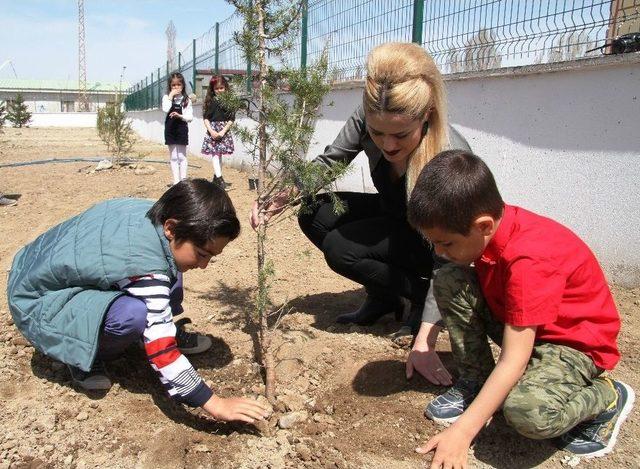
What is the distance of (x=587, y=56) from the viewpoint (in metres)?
3.49

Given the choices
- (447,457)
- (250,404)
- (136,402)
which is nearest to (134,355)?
(136,402)

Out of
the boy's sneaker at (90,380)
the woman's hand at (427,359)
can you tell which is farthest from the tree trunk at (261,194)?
the boy's sneaker at (90,380)

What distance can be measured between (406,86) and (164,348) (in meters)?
1.29

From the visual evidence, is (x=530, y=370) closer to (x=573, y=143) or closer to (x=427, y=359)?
(x=427, y=359)

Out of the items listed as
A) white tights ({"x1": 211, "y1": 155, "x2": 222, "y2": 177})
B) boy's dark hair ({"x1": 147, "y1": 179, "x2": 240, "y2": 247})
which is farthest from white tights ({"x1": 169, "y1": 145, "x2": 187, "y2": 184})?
boy's dark hair ({"x1": 147, "y1": 179, "x2": 240, "y2": 247})

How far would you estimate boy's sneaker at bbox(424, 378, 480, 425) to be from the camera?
6.75 feet

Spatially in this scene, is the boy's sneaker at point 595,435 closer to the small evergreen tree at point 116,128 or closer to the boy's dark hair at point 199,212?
the boy's dark hair at point 199,212

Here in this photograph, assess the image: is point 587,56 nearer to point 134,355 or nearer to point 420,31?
point 420,31

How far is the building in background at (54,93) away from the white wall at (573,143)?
54.9 metres

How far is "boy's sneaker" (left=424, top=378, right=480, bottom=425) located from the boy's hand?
0.32m

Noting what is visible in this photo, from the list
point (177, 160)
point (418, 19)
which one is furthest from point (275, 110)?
point (177, 160)

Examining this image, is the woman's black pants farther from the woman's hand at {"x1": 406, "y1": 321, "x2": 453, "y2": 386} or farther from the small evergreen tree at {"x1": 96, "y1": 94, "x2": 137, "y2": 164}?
the small evergreen tree at {"x1": 96, "y1": 94, "x2": 137, "y2": 164}

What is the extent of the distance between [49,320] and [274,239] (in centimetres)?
278

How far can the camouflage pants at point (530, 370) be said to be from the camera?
1.68 m
